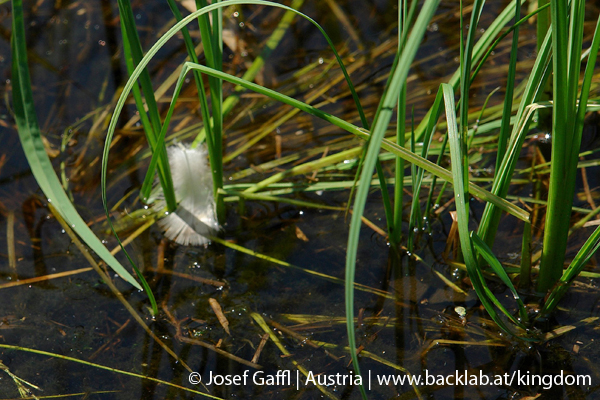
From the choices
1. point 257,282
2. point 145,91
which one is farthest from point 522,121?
point 145,91

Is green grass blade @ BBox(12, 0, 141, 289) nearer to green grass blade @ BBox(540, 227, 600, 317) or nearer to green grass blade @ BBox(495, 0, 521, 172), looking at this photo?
green grass blade @ BBox(495, 0, 521, 172)

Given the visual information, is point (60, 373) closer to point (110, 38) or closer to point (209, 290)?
point (209, 290)

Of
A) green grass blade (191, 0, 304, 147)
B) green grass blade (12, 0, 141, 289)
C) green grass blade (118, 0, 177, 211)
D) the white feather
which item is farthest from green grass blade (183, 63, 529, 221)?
green grass blade (191, 0, 304, 147)

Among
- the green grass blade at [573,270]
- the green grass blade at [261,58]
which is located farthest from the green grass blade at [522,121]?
the green grass blade at [261,58]

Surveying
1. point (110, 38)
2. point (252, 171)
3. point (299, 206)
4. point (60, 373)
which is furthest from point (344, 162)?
point (110, 38)

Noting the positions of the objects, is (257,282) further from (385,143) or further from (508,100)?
(508,100)

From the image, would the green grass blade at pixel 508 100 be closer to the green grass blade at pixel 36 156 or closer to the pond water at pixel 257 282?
the pond water at pixel 257 282

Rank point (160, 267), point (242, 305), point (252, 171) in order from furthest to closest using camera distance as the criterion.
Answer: point (252, 171) < point (160, 267) < point (242, 305)
